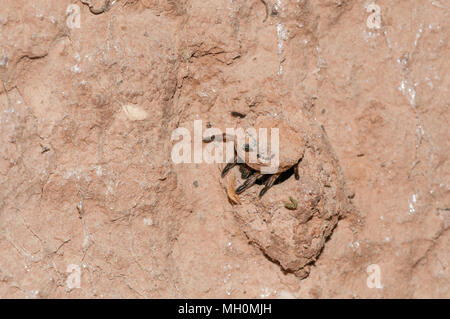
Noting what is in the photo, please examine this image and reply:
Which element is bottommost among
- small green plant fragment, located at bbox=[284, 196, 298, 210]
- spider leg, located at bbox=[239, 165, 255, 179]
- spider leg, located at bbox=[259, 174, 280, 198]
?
small green plant fragment, located at bbox=[284, 196, 298, 210]

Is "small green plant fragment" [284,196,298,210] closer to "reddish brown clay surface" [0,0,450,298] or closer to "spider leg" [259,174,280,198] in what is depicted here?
"reddish brown clay surface" [0,0,450,298]

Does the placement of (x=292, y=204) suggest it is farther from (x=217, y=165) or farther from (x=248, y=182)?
(x=217, y=165)

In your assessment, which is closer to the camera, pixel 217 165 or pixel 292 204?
pixel 292 204

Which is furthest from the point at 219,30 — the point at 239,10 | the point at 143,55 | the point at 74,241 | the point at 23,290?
the point at 23,290

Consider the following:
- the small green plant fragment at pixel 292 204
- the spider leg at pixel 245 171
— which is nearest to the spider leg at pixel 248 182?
the spider leg at pixel 245 171

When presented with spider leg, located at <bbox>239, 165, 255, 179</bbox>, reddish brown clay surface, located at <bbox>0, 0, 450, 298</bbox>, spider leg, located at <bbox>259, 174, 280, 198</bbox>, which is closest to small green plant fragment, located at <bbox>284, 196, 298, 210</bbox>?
reddish brown clay surface, located at <bbox>0, 0, 450, 298</bbox>

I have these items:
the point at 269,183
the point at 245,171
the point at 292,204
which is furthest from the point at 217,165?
the point at 292,204
